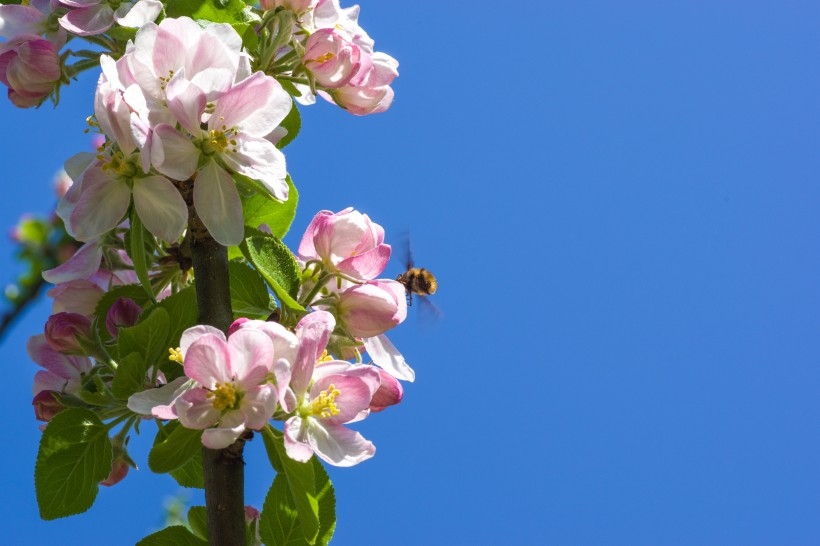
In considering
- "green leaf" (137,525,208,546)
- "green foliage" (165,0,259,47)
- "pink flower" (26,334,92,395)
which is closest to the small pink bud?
"pink flower" (26,334,92,395)

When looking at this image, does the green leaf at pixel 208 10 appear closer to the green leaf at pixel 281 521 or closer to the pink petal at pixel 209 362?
A: the pink petal at pixel 209 362

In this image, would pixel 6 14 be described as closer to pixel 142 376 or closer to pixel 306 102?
pixel 306 102

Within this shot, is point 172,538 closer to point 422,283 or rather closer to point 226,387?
point 226,387

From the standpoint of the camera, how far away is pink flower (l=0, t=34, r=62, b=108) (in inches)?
68.6

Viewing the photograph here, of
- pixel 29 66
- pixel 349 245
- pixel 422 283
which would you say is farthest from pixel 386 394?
pixel 422 283

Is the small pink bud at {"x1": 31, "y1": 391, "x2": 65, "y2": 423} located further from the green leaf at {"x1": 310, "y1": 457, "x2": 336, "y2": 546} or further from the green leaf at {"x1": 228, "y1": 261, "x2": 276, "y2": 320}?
the green leaf at {"x1": 310, "y1": 457, "x2": 336, "y2": 546}

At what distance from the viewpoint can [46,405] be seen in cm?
172

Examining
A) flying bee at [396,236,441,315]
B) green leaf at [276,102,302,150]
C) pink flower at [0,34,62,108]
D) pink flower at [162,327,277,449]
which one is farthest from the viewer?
flying bee at [396,236,441,315]

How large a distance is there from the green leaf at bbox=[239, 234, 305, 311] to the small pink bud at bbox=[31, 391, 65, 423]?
46 cm

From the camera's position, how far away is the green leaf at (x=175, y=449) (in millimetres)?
1491

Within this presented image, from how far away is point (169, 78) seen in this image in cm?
151

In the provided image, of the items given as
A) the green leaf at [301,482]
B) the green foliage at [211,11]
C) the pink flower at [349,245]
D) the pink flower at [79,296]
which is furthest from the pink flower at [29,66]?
the green leaf at [301,482]

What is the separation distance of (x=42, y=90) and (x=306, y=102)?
503mm

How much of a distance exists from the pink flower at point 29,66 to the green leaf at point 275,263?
53 centimetres
